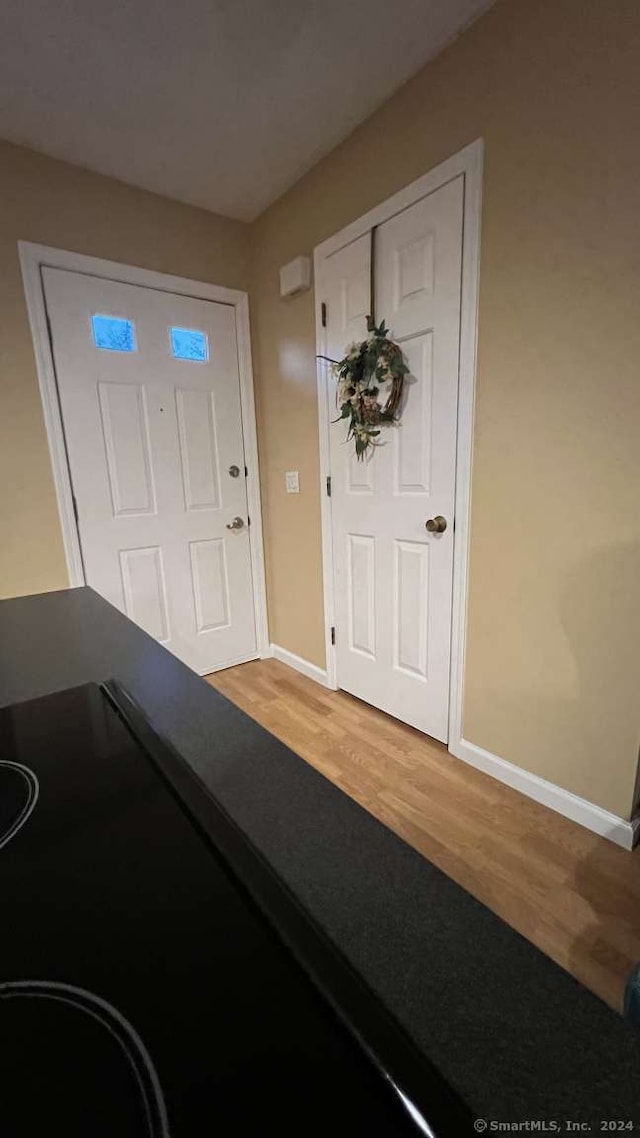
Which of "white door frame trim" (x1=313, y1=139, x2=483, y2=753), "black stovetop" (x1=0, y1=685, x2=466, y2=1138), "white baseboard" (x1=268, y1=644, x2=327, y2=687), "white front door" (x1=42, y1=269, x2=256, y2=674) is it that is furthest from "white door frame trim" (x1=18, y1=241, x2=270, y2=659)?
"black stovetop" (x1=0, y1=685, x2=466, y2=1138)

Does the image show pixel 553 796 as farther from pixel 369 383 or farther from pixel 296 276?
pixel 296 276

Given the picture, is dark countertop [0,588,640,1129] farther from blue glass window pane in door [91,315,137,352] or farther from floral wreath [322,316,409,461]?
blue glass window pane in door [91,315,137,352]

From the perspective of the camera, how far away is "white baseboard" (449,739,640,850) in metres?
1.41

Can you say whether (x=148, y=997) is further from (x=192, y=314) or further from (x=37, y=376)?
(x=192, y=314)

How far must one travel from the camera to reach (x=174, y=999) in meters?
0.29

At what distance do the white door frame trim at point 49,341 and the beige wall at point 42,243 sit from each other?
0.11 ft

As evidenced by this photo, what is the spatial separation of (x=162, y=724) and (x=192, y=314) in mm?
2311

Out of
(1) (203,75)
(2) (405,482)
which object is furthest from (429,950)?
→ (1) (203,75)

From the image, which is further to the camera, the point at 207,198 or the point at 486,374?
the point at 207,198

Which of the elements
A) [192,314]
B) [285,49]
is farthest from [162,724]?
[192,314]

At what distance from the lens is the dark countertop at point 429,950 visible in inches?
10.1

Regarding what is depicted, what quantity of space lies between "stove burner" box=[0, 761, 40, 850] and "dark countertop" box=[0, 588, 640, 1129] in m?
0.15

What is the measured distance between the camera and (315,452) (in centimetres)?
227

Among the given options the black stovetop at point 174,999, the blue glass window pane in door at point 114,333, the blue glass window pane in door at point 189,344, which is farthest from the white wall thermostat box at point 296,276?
the black stovetop at point 174,999
